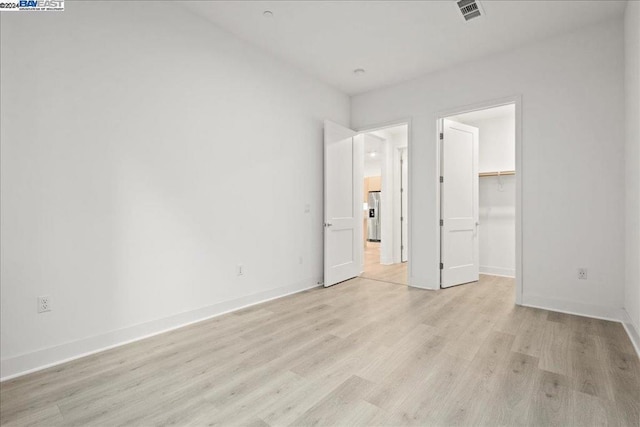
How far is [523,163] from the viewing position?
348 centimetres

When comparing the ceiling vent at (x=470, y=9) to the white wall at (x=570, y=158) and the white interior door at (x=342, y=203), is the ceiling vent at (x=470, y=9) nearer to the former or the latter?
the white wall at (x=570, y=158)

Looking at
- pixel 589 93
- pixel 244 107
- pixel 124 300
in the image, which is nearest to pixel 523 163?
pixel 589 93

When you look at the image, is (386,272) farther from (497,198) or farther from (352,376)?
(352,376)

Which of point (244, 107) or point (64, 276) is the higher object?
point (244, 107)

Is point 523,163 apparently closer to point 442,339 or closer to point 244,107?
point 442,339

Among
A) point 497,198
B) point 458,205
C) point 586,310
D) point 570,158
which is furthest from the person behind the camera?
point 497,198

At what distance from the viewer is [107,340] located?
7.86ft

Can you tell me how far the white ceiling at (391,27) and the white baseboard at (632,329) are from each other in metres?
2.89

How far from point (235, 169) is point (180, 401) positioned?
2.25m

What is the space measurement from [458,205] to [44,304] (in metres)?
4.66

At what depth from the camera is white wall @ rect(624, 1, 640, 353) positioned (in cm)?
236

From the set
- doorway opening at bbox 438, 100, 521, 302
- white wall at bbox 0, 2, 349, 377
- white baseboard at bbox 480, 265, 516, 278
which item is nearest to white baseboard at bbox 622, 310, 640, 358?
doorway opening at bbox 438, 100, 521, 302

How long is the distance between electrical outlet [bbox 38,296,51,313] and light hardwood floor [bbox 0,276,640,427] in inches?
17.0

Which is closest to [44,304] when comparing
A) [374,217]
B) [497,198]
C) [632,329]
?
[632,329]
